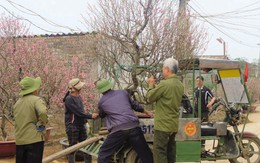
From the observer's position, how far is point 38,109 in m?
5.67

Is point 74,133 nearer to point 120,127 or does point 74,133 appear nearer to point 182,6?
point 120,127

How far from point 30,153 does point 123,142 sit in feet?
4.78

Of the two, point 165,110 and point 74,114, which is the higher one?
point 165,110

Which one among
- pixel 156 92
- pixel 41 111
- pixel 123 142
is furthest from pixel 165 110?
pixel 41 111

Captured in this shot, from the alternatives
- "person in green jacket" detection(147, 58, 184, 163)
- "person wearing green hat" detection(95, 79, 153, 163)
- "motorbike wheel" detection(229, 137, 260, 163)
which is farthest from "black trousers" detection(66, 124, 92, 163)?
"motorbike wheel" detection(229, 137, 260, 163)

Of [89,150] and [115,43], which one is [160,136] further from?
[115,43]

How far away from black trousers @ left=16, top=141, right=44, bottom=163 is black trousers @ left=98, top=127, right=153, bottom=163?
976 millimetres

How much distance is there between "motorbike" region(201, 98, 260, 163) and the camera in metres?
7.68

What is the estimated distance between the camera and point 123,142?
21.0 ft

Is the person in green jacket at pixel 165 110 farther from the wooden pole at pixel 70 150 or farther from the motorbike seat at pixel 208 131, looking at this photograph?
the motorbike seat at pixel 208 131

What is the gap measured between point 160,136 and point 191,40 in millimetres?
5321

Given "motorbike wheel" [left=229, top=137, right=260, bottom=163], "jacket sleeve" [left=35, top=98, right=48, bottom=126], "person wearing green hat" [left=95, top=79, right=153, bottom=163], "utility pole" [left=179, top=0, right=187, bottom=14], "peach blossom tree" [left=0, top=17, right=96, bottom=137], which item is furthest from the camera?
"utility pole" [left=179, top=0, right=187, bottom=14]

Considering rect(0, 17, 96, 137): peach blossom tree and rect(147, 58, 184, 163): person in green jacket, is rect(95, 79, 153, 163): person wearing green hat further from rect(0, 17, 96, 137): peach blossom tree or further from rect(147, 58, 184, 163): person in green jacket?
rect(0, 17, 96, 137): peach blossom tree

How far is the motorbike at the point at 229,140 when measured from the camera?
7684 millimetres
